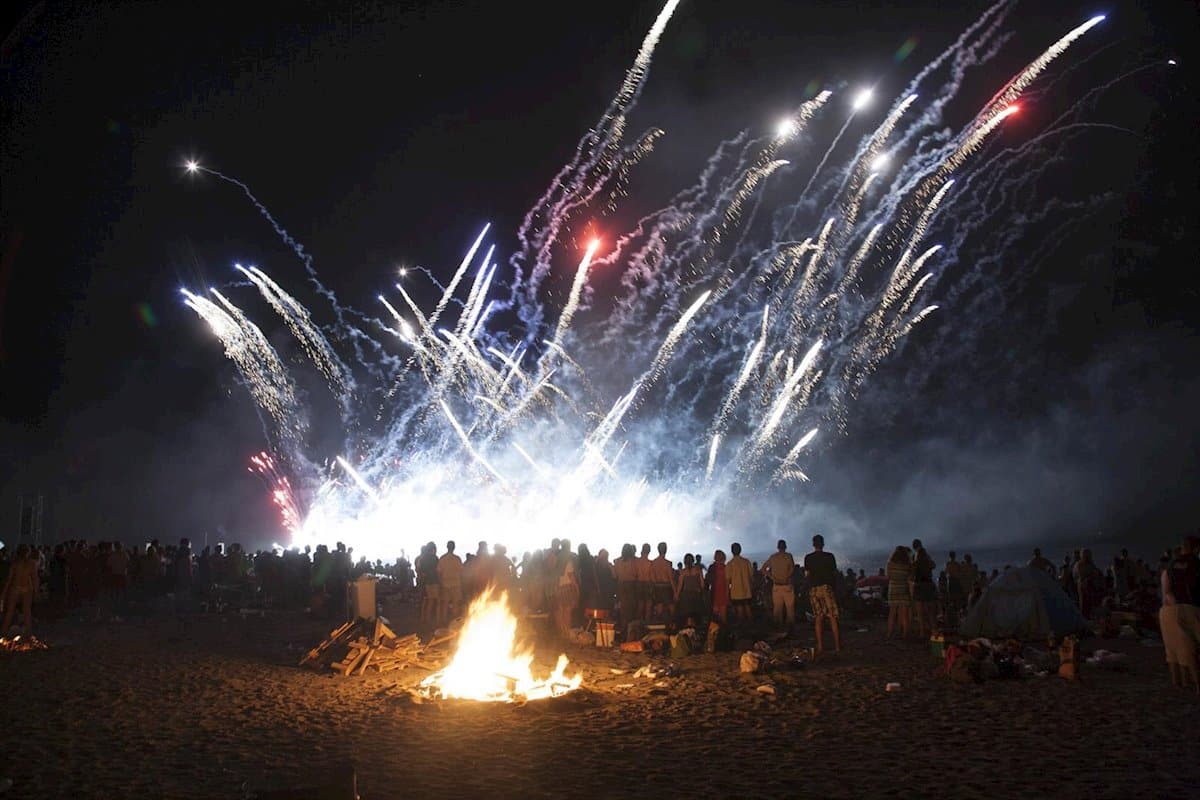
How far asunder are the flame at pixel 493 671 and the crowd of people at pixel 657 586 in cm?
283

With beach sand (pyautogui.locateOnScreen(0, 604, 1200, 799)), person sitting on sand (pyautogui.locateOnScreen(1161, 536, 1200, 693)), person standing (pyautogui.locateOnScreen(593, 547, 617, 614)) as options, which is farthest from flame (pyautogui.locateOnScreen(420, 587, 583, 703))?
person sitting on sand (pyautogui.locateOnScreen(1161, 536, 1200, 693))

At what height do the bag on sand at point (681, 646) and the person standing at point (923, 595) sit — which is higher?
the person standing at point (923, 595)

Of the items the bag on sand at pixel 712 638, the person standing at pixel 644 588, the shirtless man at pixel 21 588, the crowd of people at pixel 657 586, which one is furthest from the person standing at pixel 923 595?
the shirtless man at pixel 21 588

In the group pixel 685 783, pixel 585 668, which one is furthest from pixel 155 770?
pixel 585 668

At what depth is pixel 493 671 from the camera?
10688mm

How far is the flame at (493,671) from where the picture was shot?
33.0 ft

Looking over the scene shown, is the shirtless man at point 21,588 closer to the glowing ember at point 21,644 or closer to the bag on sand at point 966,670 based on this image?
the glowing ember at point 21,644

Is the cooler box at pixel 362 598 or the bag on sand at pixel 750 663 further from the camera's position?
the cooler box at pixel 362 598

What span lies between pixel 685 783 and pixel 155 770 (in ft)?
14.0

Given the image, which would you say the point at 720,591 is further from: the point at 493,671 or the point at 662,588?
the point at 493,671

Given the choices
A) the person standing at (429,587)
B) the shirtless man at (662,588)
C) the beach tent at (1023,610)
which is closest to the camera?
the beach tent at (1023,610)

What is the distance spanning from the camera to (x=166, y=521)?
5194cm

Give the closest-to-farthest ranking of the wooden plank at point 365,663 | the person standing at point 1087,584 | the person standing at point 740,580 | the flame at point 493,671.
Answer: the flame at point 493,671
the wooden plank at point 365,663
the person standing at point 740,580
the person standing at point 1087,584

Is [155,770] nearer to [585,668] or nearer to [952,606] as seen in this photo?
[585,668]
